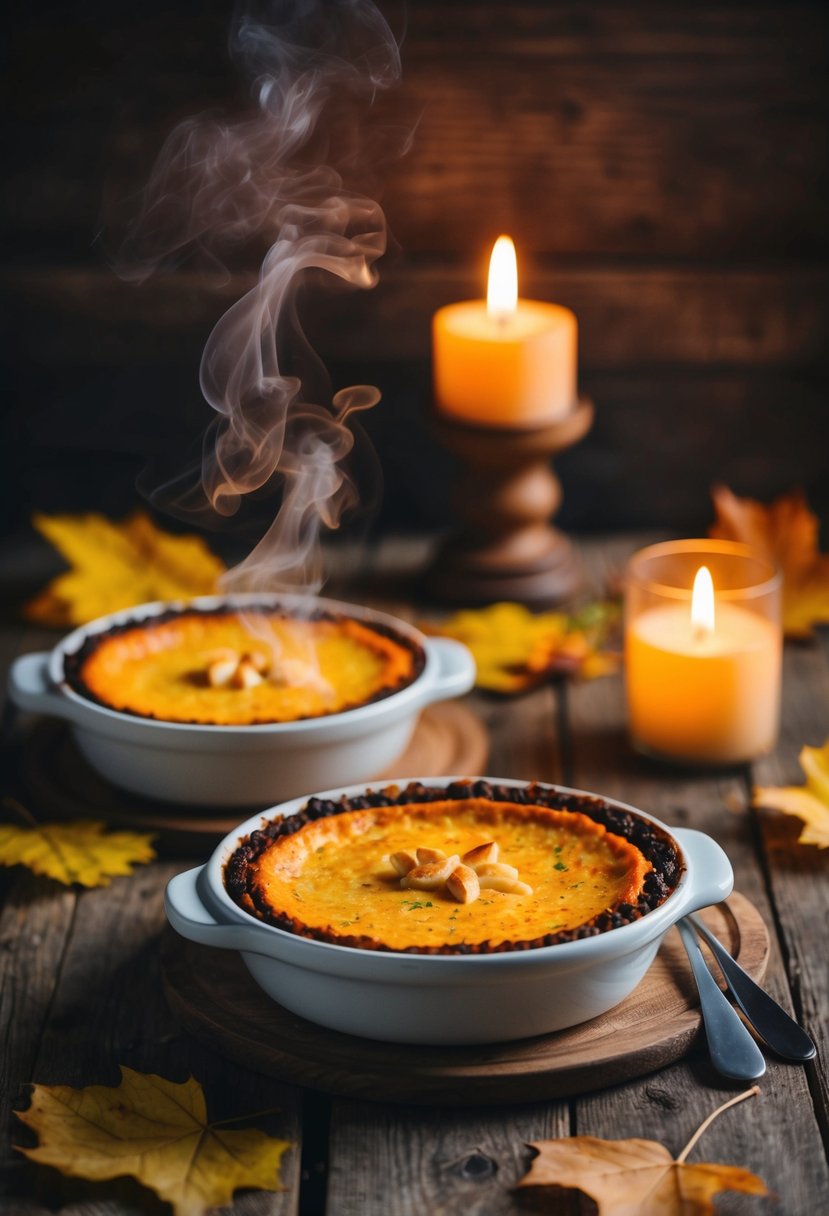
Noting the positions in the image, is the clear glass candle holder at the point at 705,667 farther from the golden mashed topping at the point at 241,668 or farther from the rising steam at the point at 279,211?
the rising steam at the point at 279,211

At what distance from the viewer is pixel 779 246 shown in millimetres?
2807

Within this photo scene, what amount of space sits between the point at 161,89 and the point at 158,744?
58.0 inches

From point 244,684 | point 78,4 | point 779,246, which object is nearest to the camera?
point 244,684

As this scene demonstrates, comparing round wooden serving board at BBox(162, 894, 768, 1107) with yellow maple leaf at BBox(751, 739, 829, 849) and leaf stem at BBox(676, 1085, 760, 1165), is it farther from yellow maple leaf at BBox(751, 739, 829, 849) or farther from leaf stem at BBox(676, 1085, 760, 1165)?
yellow maple leaf at BBox(751, 739, 829, 849)

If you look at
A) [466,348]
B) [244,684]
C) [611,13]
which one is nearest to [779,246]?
[611,13]

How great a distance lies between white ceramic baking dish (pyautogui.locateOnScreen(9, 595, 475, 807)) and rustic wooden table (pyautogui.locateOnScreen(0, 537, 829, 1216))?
11 cm

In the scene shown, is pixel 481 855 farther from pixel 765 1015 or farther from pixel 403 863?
pixel 765 1015

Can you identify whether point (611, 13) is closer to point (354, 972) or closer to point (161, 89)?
point (161, 89)

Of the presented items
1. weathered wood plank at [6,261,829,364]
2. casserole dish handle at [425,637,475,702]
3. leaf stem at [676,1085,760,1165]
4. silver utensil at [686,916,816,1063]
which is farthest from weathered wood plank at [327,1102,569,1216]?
weathered wood plank at [6,261,829,364]

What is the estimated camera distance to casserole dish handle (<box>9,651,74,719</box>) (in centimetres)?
178

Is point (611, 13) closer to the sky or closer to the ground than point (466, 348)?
closer to the sky

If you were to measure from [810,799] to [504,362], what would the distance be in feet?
3.08

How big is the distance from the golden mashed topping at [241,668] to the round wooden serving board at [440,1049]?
15.5 inches

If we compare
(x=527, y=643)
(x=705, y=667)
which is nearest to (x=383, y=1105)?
(x=705, y=667)
